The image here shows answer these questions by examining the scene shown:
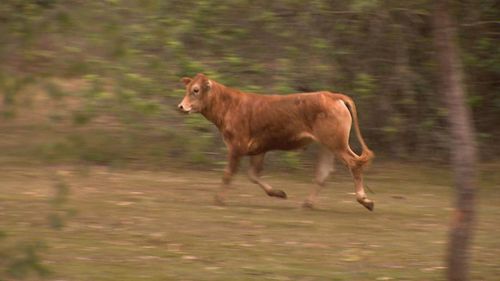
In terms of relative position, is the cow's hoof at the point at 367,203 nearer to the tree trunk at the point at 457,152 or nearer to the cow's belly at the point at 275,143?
the cow's belly at the point at 275,143

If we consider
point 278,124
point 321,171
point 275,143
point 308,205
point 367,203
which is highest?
point 278,124

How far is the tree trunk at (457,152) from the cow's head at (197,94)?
5.48m

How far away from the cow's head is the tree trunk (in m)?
5.48

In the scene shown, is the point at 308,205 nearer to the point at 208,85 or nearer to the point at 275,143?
the point at 275,143

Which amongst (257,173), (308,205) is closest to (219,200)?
(257,173)

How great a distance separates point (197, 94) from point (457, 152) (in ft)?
19.2

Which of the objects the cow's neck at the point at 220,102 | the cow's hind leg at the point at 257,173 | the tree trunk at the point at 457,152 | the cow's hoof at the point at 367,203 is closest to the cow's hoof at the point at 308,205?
the cow's hind leg at the point at 257,173

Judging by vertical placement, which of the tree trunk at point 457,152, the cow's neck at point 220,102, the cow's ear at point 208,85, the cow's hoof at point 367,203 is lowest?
the cow's hoof at point 367,203

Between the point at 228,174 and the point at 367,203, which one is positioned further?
the point at 228,174

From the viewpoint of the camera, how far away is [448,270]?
328 inches

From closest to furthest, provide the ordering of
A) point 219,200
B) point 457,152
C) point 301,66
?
1. point 457,152
2. point 219,200
3. point 301,66

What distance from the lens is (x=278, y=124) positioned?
43.1ft

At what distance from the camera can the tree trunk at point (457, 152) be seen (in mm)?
8078

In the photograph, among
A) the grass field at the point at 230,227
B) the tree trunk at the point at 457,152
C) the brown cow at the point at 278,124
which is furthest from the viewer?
the brown cow at the point at 278,124
